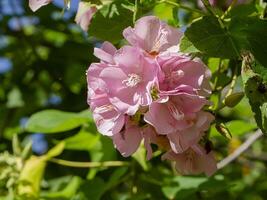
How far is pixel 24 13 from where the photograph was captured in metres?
3.00

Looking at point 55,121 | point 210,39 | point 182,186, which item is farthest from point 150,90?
point 55,121

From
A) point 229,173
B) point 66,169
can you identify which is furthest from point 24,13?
point 229,173

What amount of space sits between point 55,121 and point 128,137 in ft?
2.80

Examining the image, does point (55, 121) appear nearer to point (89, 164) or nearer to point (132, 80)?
point (89, 164)

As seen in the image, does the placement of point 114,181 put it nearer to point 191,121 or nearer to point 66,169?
point 66,169

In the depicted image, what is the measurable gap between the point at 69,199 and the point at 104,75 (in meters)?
0.88

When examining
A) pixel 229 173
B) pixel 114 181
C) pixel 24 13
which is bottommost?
pixel 229 173

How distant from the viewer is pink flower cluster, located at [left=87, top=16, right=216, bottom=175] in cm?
125

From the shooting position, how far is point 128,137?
4.30ft

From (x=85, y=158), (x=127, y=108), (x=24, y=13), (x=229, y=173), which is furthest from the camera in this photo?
(x=24, y=13)

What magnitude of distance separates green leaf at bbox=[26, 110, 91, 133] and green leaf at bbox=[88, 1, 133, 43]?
543 millimetres

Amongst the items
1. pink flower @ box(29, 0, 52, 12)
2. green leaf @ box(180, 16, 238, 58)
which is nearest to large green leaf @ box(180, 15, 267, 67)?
green leaf @ box(180, 16, 238, 58)

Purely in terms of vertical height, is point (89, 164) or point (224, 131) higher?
point (224, 131)

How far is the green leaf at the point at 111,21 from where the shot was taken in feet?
4.75
